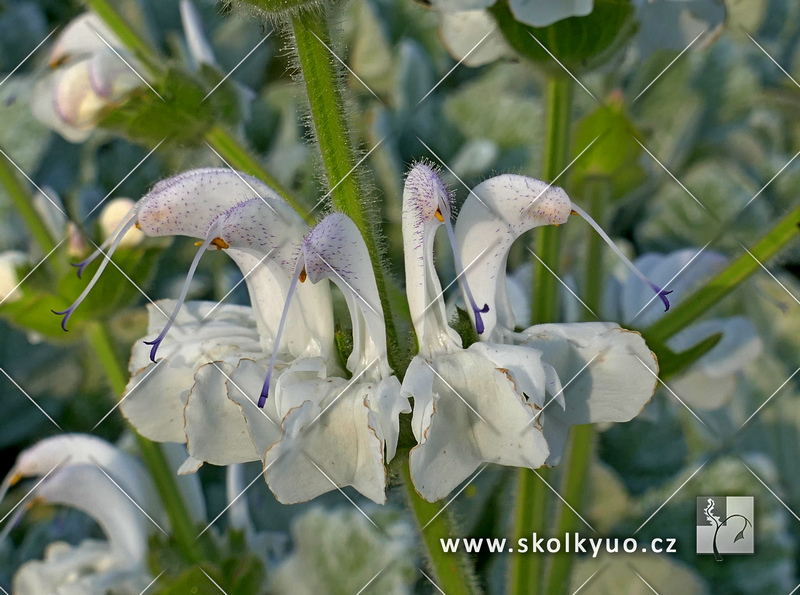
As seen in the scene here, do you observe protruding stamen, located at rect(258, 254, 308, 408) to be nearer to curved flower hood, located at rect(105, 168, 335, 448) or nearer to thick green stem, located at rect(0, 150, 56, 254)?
curved flower hood, located at rect(105, 168, 335, 448)

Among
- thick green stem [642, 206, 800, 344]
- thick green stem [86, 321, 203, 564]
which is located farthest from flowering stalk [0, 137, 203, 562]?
thick green stem [642, 206, 800, 344]

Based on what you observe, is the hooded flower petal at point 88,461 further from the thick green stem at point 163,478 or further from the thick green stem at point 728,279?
the thick green stem at point 728,279

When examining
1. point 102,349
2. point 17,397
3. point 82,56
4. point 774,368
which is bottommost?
point 774,368

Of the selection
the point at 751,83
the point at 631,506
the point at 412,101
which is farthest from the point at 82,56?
the point at 751,83

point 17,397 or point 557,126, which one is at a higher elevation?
point 557,126

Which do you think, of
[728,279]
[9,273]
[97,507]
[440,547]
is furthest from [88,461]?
[728,279]

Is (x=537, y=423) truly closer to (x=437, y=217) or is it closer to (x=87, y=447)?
(x=437, y=217)

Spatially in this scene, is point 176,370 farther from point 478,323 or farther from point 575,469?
point 575,469
